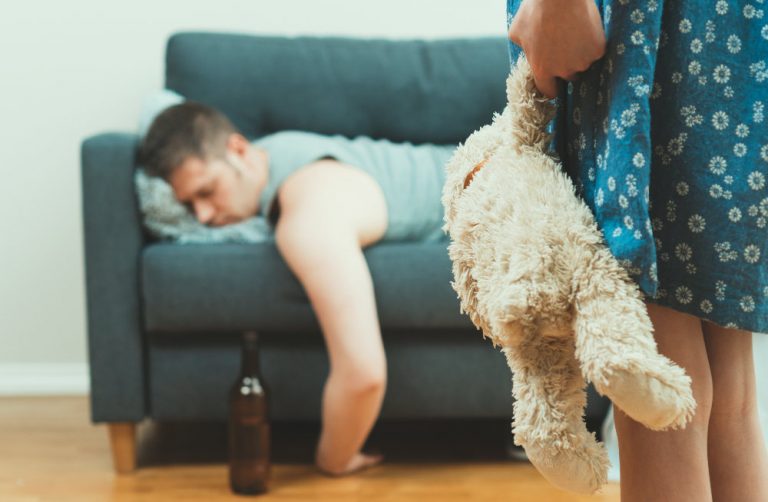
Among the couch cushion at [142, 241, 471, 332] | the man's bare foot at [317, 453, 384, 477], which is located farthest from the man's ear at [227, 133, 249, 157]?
the man's bare foot at [317, 453, 384, 477]

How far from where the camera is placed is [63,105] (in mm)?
2359

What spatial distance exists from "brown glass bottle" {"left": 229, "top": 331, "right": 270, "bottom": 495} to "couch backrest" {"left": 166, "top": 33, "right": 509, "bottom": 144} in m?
0.75

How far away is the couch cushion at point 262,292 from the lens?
1.65m

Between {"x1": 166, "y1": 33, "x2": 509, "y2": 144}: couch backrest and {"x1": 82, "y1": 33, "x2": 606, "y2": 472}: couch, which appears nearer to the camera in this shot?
{"x1": 82, "y1": 33, "x2": 606, "y2": 472}: couch

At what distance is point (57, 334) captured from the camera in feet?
7.84

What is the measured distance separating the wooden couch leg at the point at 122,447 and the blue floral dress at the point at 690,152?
1.32 m

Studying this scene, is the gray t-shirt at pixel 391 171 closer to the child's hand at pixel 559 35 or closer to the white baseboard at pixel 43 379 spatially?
the white baseboard at pixel 43 379

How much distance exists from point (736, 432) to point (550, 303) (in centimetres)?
26

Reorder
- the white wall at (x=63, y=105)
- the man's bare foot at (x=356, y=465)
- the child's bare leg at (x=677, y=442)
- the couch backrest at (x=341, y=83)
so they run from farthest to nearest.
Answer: the white wall at (x=63, y=105), the couch backrest at (x=341, y=83), the man's bare foot at (x=356, y=465), the child's bare leg at (x=677, y=442)

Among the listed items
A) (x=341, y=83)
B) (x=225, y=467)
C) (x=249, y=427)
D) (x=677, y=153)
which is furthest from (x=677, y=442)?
(x=341, y=83)

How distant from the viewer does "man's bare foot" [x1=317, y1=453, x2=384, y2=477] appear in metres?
1.69

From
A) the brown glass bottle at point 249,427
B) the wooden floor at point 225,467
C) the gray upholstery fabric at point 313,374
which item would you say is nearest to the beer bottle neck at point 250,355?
the brown glass bottle at point 249,427

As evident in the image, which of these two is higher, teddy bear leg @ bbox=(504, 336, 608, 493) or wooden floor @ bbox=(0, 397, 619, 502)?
teddy bear leg @ bbox=(504, 336, 608, 493)

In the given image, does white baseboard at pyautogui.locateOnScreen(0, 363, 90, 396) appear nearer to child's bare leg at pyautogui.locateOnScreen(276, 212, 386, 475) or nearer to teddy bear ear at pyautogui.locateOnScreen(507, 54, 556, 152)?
child's bare leg at pyautogui.locateOnScreen(276, 212, 386, 475)
